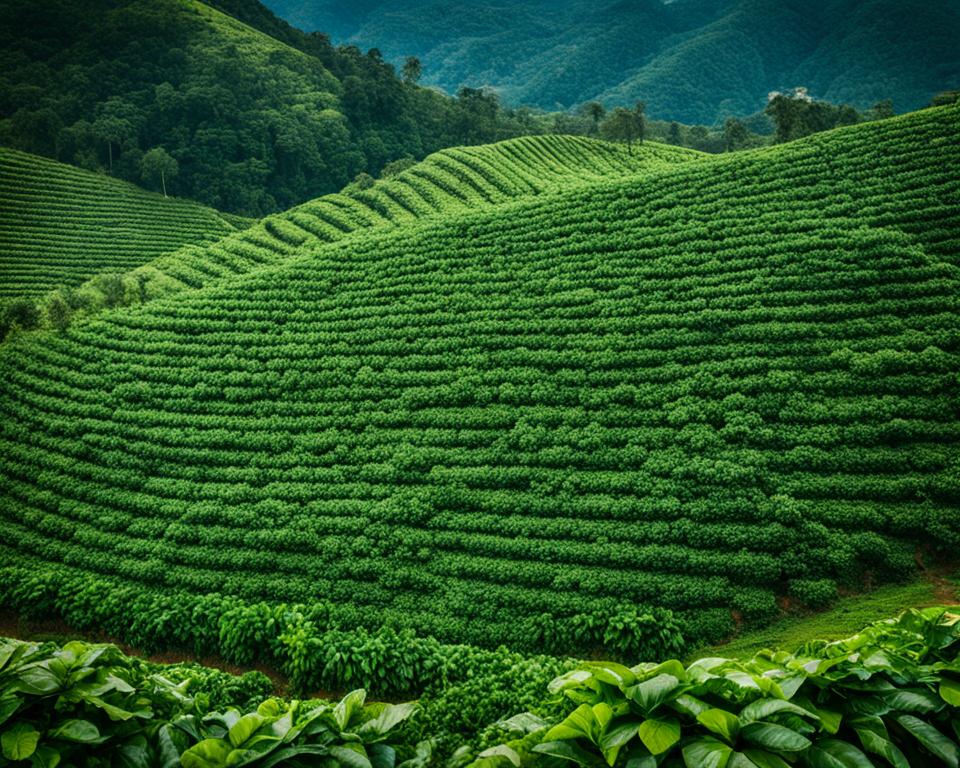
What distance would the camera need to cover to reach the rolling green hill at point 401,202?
4225 cm

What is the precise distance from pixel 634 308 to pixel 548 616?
47.3ft

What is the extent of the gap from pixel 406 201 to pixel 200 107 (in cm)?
4110

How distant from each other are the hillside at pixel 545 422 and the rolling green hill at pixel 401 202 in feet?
33.5

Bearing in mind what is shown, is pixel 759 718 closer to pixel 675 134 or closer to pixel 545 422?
pixel 545 422

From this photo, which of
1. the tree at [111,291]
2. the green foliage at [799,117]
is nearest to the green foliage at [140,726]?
the tree at [111,291]

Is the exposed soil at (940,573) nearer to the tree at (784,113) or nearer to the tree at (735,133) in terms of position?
the tree at (784,113)

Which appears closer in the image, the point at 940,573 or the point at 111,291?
the point at 940,573

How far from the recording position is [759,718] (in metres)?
3.33

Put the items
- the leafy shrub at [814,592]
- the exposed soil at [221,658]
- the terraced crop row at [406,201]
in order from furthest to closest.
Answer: the terraced crop row at [406,201] → the leafy shrub at [814,592] → the exposed soil at [221,658]

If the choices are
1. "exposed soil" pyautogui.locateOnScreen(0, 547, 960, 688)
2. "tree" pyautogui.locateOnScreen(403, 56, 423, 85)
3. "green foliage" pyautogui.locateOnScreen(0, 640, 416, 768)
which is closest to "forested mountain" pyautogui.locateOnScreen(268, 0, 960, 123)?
"tree" pyautogui.locateOnScreen(403, 56, 423, 85)

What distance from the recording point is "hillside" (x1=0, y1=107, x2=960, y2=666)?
16578 millimetres

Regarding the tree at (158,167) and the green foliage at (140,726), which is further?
the tree at (158,167)

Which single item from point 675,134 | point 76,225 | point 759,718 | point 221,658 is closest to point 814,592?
point 759,718

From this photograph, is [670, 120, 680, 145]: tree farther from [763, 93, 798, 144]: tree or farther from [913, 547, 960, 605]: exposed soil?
[913, 547, 960, 605]: exposed soil
